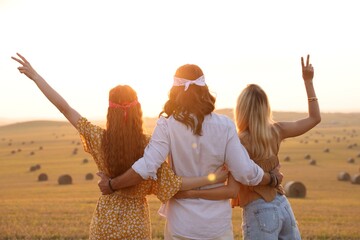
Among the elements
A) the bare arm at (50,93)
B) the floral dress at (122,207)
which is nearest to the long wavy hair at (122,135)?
the floral dress at (122,207)

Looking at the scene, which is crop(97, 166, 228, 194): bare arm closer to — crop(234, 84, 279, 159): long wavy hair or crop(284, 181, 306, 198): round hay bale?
crop(234, 84, 279, 159): long wavy hair

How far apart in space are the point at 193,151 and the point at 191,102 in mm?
407

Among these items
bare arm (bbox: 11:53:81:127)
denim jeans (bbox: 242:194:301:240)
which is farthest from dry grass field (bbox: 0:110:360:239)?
denim jeans (bbox: 242:194:301:240)

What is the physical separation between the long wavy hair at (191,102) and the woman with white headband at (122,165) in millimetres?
369

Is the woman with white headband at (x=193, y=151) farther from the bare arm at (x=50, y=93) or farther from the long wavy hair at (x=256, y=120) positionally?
the bare arm at (x=50, y=93)

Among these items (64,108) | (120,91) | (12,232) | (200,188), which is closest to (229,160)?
(200,188)

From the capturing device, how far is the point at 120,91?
5082mm

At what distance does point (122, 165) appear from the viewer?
16.5ft

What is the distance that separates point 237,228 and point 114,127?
8.91 metres

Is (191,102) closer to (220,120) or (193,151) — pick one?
(220,120)

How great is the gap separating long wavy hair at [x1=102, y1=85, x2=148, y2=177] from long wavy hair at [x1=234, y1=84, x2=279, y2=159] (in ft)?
3.07

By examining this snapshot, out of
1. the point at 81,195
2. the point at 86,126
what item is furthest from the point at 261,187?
the point at 81,195

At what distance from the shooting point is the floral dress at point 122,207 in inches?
198

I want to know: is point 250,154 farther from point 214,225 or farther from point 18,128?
point 18,128
